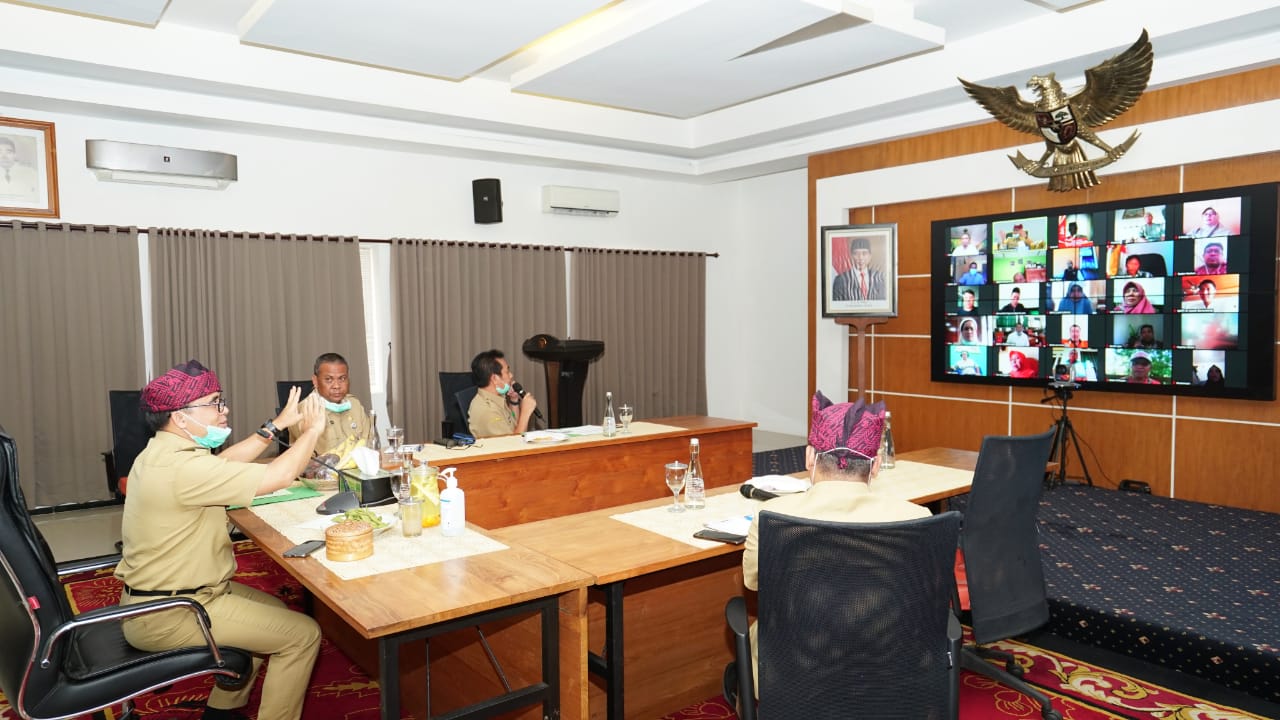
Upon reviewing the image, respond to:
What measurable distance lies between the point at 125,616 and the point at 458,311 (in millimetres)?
5349

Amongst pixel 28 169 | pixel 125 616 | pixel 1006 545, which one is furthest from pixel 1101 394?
pixel 28 169

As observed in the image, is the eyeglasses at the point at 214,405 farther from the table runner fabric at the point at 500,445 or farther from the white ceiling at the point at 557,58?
the white ceiling at the point at 557,58

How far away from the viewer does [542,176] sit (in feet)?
26.1

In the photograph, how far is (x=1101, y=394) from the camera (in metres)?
6.10

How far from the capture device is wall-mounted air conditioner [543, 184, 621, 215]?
7863mm

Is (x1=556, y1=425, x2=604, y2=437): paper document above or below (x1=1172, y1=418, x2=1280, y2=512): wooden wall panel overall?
above

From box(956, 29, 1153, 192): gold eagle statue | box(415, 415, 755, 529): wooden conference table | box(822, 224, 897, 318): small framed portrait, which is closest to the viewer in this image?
box(956, 29, 1153, 192): gold eagle statue

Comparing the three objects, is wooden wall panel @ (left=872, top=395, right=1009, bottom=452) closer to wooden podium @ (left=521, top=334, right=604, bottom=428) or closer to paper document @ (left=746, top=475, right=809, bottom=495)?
wooden podium @ (left=521, top=334, right=604, bottom=428)

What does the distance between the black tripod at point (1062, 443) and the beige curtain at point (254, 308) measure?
212 inches

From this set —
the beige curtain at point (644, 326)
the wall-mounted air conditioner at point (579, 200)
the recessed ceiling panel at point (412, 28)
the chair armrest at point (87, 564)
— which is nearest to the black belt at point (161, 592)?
the chair armrest at point (87, 564)

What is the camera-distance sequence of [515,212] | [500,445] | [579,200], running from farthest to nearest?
[579,200]
[515,212]
[500,445]

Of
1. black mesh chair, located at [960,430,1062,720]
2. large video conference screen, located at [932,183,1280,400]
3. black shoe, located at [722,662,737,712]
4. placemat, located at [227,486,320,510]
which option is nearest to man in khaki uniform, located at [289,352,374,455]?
placemat, located at [227,486,320,510]

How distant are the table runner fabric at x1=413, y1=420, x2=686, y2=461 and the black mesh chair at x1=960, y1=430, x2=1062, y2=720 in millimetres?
2312

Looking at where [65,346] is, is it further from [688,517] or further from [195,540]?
[688,517]
